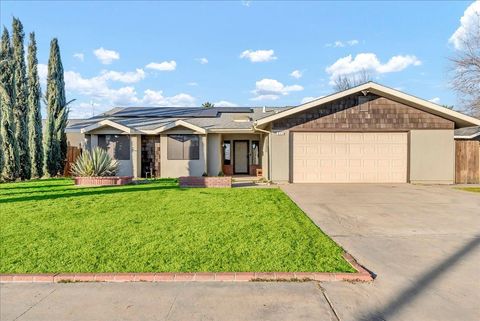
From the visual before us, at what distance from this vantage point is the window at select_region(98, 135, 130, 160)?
16.7 meters

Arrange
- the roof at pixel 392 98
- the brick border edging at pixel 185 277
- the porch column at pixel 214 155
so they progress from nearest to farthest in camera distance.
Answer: the brick border edging at pixel 185 277
the roof at pixel 392 98
the porch column at pixel 214 155

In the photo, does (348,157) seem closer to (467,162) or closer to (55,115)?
(467,162)

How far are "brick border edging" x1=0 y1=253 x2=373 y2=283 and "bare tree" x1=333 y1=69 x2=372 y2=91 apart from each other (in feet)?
124

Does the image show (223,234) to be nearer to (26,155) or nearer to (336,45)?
(26,155)

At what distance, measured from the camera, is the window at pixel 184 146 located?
16.7 m

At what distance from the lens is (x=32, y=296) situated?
342 cm

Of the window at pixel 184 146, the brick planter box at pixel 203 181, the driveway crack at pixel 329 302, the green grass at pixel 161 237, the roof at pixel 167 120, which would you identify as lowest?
the driveway crack at pixel 329 302

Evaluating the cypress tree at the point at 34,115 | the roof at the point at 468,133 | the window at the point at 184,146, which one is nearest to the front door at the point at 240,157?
the window at the point at 184,146

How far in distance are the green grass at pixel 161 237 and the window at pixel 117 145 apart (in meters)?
7.67

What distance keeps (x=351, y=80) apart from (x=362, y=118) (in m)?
27.8

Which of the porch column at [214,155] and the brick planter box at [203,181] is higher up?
the porch column at [214,155]

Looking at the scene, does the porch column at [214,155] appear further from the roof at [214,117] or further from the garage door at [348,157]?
the garage door at [348,157]

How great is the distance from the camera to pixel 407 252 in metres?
4.78

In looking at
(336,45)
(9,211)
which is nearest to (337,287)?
(9,211)
